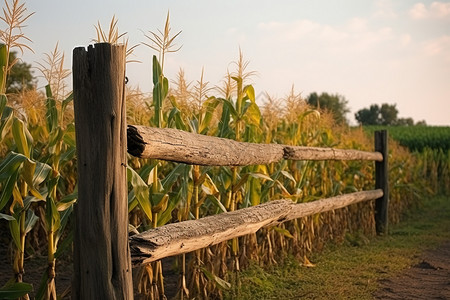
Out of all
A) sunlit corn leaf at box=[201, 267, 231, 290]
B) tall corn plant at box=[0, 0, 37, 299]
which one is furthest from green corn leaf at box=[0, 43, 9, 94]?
sunlit corn leaf at box=[201, 267, 231, 290]

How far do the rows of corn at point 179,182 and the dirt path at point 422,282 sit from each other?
1.12 metres

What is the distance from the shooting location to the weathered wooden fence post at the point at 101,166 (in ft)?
9.41

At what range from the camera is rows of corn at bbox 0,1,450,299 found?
3910 millimetres

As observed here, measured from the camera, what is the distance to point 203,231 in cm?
388

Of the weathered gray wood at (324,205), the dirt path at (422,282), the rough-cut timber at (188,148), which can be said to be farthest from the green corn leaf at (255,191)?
the dirt path at (422,282)

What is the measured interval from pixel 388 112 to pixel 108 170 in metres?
83.4

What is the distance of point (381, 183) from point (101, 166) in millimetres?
7996

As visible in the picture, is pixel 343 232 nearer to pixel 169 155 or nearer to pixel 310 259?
pixel 310 259

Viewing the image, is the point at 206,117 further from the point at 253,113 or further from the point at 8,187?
the point at 8,187

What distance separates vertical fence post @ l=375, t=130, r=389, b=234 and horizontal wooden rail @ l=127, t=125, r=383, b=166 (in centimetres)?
456

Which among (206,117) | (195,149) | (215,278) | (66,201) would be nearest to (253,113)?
(206,117)

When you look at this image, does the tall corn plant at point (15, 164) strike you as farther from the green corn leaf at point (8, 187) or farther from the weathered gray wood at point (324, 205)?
the weathered gray wood at point (324, 205)

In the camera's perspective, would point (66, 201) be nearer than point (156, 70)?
Yes

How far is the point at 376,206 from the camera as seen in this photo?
1019cm
